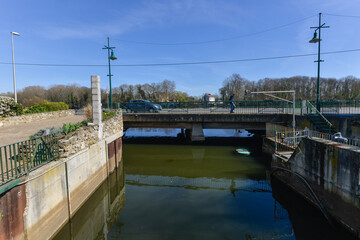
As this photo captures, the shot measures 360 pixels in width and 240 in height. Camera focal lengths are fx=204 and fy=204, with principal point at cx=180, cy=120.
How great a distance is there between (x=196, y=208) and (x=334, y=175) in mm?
4948

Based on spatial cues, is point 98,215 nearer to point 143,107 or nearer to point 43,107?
point 143,107

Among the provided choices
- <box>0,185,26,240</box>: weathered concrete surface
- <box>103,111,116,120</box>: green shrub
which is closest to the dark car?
<box>103,111,116,120</box>: green shrub

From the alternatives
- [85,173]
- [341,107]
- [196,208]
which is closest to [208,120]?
[341,107]

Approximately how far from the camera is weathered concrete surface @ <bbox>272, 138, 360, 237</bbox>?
6.07m

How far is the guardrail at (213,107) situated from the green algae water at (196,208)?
6791 millimetres

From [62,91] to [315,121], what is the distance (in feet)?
190

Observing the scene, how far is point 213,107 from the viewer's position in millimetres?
20016

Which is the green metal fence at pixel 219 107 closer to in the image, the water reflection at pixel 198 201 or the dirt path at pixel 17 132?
the water reflection at pixel 198 201

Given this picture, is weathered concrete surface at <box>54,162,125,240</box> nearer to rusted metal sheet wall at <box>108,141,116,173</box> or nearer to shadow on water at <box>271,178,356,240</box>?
rusted metal sheet wall at <box>108,141,116,173</box>

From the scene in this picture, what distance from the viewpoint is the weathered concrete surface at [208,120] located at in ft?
60.3

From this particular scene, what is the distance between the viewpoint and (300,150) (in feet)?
28.1

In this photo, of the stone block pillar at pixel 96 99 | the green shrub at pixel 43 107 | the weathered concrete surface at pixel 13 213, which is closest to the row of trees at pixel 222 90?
the green shrub at pixel 43 107

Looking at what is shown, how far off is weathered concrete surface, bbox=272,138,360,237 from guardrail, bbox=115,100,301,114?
1069 centimetres

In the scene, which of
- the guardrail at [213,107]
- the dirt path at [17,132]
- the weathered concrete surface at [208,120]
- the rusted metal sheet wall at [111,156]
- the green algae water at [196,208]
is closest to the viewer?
the green algae water at [196,208]
